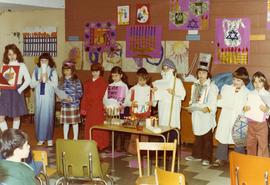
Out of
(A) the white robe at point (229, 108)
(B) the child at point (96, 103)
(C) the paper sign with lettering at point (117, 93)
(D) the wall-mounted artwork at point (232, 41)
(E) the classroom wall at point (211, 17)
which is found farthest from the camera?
(D) the wall-mounted artwork at point (232, 41)

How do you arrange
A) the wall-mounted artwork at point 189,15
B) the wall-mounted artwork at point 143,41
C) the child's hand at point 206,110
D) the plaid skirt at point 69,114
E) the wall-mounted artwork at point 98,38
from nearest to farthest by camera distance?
the child's hand at point 206,110, the plaid skirt at point 69,114, the wall-mounted artwork at point 189,15, the wall-mounted artwork at point 143,41, the wall-mounted artwork at point 98,38

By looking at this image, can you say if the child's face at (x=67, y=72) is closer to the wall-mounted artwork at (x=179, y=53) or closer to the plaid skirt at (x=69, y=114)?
the plaid skirt at (x=69, y=114)

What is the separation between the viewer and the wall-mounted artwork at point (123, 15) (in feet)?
29.4

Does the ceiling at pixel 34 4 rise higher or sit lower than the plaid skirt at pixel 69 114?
higher

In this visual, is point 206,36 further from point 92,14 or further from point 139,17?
point 92,14

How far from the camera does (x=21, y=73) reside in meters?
7.49

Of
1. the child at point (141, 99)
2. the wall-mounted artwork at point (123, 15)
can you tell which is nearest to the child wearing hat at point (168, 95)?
the child at point (141, 99)

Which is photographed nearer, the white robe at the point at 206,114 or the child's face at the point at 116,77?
the white robe at the point at 206,114

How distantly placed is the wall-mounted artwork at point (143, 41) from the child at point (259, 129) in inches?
119

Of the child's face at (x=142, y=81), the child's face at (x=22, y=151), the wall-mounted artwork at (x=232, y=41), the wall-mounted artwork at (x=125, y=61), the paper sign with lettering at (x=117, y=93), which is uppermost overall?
the wall-mounted artwork at (x=232, y=41)

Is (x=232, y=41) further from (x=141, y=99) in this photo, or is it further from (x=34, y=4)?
(x=34, y=4)

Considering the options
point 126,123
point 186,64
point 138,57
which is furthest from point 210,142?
point 138,57

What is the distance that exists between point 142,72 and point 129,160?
1.34 meters

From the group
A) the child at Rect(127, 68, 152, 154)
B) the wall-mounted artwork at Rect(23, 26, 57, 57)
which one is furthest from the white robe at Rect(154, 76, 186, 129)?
the wall-mounted artwork at Rect(23, 26, 57, 57)
